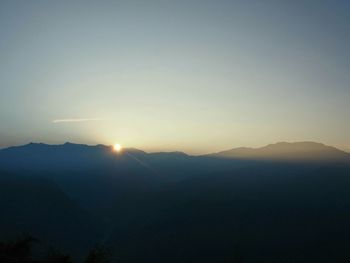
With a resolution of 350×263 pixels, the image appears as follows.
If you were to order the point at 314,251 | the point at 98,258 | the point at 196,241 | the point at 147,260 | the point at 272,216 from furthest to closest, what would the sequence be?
the point at 272,216 < the point at 196,241 < the point at 147,260 < the point at 314,251 < the point at 98,258

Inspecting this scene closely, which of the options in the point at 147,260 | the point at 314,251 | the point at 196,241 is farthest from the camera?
the point at 196,241

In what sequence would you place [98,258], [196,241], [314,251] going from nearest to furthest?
[98,258], [314,251], [196,241]

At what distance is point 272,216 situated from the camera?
198 meters

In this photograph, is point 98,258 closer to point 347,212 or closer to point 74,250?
point 74,250

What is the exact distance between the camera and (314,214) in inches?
7692

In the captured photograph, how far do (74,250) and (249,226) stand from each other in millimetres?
80310

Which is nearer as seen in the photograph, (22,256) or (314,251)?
(22,256)

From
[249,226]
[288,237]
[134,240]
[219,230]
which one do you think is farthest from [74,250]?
[288,237]

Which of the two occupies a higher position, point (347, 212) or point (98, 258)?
point (98, 258)

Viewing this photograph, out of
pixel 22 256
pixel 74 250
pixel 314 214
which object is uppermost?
pixel 22 256

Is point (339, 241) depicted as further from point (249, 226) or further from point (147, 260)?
point (147, 260)

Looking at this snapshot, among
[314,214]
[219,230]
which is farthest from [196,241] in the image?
[314,214]

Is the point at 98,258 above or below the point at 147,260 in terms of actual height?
above

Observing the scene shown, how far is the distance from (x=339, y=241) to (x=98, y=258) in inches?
5656
